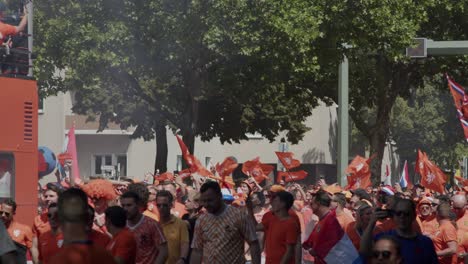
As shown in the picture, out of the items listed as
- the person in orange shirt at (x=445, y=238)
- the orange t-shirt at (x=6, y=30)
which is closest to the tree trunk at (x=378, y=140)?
the orange t-shirt at (x=6, y=30)

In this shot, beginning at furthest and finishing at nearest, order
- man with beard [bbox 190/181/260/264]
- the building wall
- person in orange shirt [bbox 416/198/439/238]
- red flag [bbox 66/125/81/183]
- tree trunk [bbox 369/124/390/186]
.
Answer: the building wall → tree trunk [bbox 369/124/390/186] → red flag [bbox 66/125/81/183] → person in orange shirt [bbox 416/198/439/238] → man with beard [bbox 190/181/260/264]

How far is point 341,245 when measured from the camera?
40.0ft

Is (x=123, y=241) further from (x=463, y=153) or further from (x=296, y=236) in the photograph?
(x=463, y=153)

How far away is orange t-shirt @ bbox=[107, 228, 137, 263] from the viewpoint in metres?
9.48

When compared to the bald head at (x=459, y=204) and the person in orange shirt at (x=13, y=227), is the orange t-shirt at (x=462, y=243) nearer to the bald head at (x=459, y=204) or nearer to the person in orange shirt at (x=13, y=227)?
the bald head at (x=459, y=204)

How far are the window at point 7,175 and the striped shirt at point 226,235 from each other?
150 inches

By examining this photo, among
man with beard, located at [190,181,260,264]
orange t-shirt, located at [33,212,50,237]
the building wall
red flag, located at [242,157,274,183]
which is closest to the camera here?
man with beard, located at [190,181,260,264]

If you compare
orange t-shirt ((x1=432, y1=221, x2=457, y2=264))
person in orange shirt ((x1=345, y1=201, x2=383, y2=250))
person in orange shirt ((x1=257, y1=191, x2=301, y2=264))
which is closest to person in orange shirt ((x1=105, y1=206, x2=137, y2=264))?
person in orange shirt ((x1=257, y1=191, x2=301, y2=264))

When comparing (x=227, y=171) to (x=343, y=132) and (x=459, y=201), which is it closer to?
(x=343, y=132)

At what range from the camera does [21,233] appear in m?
12.6

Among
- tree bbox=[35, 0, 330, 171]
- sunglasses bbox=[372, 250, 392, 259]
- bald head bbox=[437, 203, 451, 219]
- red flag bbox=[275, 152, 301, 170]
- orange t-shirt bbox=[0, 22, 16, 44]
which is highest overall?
tree bbox=[35, 0, 330, 171]

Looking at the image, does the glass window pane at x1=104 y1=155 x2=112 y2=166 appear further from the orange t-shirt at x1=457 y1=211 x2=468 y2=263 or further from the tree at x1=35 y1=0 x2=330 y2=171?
the orange t-shirt at x1=457 y1=211 x2=468 y2=263

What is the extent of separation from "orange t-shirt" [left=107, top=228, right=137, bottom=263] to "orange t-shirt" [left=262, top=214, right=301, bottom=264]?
310 cm

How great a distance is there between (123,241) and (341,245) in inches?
127
